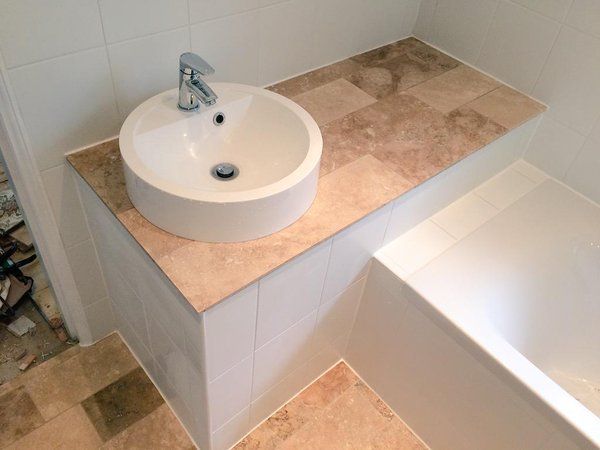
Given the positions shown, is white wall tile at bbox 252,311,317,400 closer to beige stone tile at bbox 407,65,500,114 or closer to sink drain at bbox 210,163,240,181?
sink drain at bbox 210,163,240,181

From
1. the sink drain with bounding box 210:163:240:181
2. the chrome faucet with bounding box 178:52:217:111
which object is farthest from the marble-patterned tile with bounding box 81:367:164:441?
the chrome faucet with bounding box 178:52:217:111

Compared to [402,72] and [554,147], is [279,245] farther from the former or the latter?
[554,147]

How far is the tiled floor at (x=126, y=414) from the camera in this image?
1.53 m

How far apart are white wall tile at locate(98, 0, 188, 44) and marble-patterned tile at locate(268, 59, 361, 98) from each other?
41cm

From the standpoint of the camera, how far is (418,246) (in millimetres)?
1487

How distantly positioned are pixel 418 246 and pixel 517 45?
2.45 feet

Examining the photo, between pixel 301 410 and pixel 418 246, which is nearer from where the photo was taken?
pixel 418 246

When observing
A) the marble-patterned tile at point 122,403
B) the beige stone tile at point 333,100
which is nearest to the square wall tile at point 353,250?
the beige stone tile at point 333,100

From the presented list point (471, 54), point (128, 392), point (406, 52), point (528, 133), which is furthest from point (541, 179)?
point (128, 392)

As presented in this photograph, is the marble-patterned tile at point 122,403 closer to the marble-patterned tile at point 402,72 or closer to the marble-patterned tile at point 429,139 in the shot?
the marble-patterned tile at point 429,139

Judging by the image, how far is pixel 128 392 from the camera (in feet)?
5.38

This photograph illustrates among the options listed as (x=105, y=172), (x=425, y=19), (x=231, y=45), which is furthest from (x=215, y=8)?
(x=425, y=19)

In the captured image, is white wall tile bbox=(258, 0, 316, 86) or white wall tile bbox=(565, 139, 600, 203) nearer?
white wall tile bbox=(258, 0, 316, 86)

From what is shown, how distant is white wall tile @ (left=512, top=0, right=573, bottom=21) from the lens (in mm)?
1511
